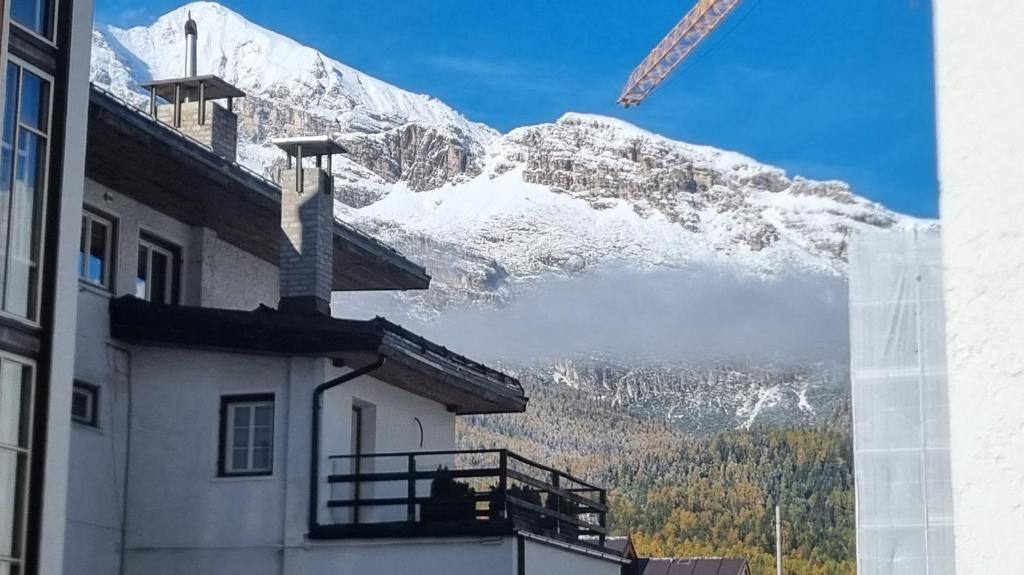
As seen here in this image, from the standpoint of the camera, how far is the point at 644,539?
92000 millimetres

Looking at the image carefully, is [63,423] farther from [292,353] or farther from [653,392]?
[653,392]

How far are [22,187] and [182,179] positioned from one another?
4454 mm

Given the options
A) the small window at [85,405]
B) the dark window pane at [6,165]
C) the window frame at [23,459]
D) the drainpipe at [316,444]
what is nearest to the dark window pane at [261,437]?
the drainpipe at [316,444]

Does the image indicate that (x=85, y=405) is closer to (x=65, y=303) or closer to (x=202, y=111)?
(x=65, y=303)

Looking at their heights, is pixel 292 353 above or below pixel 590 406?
below

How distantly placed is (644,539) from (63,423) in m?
79.2

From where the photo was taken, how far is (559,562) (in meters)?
19.1

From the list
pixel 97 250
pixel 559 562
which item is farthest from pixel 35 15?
pixel 559 562

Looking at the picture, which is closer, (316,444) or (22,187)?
(22,187)

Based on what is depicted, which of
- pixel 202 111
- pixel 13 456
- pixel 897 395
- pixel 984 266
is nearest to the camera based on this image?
pixel 984 266

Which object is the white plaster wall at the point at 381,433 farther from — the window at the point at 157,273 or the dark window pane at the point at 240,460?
the window at the point at 157,273

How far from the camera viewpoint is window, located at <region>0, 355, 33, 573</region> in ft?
45.7

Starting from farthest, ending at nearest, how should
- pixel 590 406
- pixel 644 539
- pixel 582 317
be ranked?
pixel 582 317 < pixel 590 406 < pixel 644 539

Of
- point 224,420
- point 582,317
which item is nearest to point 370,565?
point 224,420
